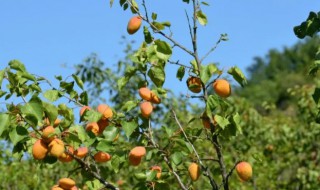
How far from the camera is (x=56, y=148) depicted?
2.59m

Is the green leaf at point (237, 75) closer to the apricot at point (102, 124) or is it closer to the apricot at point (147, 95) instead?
the apricot at point (147, 95)

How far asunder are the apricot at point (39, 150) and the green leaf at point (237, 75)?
96 centimetres

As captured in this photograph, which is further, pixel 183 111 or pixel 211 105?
pixel 183 111

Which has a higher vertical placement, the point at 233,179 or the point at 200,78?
the point at 233,179

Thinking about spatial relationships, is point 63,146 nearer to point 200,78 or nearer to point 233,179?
point 200,78

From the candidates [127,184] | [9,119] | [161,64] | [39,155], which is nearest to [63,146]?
[39,155]

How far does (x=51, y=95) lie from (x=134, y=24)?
549mm

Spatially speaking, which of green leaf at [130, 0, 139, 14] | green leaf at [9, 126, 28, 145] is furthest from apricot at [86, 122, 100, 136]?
green leaf at [130, 0, 139, 14]

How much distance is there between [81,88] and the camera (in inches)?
118

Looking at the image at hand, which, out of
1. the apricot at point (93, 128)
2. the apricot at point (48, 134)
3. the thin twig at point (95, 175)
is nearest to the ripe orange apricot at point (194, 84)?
the apricot at point (93, 128)

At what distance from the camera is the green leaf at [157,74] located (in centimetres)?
290

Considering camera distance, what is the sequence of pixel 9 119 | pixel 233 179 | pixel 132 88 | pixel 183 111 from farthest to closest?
pixel 183 111, pixel 132 88, pixel 233 179, pixel 9 119

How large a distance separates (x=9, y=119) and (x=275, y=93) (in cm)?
5610

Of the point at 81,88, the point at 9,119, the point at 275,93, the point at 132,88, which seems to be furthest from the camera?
the point at 275,93
